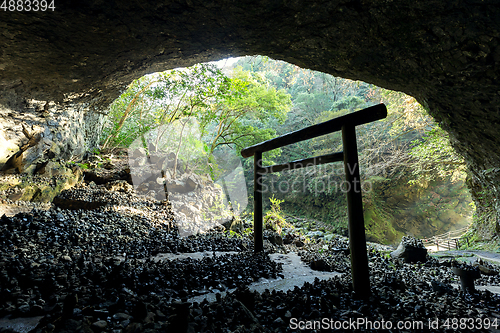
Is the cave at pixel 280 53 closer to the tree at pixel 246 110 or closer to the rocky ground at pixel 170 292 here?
the rocky ground at pixel 170 292

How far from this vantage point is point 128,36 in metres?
2.72

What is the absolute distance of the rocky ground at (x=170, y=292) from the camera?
143cm

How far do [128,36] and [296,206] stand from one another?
15.0m

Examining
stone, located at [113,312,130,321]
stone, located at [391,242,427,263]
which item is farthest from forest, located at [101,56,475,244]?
stone, located at [113,312,130,321]

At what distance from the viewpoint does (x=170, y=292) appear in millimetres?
2072

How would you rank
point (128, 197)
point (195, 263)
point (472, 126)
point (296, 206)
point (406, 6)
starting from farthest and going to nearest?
point (296, 206)
point (128, 197)
point (195, 263)
point (472, 126)
point (406, 6)

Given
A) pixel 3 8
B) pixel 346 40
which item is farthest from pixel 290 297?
pixel 3 8

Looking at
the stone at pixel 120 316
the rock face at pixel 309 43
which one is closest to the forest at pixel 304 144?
the rock face at pixel 309 43

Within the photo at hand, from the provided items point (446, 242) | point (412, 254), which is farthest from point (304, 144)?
point (412, 254)

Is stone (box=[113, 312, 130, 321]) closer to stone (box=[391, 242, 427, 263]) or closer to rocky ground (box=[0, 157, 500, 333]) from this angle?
rocky ground (box=[0, 157, 500, 333])

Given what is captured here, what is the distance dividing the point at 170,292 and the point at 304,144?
1661cm

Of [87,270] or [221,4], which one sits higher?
[221,4]

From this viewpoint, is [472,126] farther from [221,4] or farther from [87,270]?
[87,270]

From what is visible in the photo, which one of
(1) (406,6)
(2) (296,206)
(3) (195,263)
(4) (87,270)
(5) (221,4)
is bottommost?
(2) (296,206)
